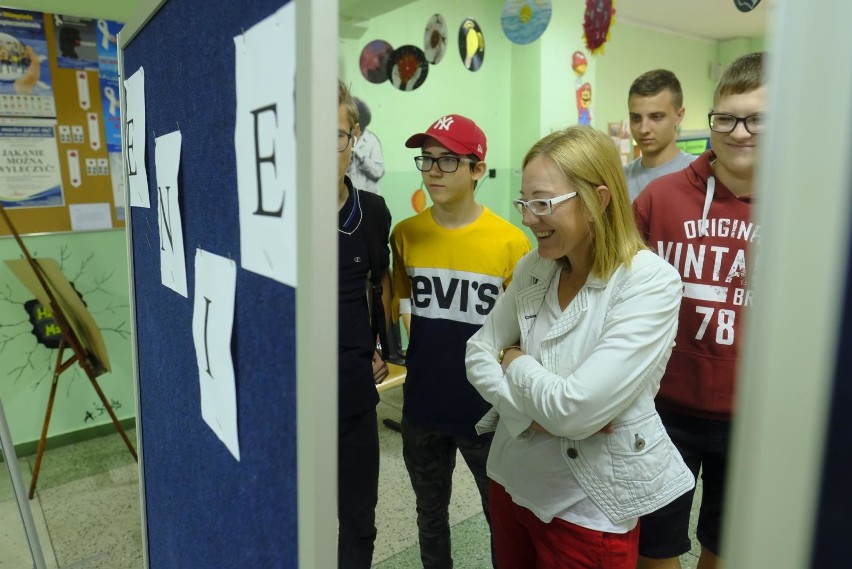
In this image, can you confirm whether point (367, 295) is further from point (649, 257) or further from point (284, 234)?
point (284, 234)

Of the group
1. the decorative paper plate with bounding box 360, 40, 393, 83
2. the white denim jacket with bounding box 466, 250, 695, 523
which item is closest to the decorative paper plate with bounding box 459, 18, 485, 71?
the decorative paper plate with bounding box 360, 40, 393, 83

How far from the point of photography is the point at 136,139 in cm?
88

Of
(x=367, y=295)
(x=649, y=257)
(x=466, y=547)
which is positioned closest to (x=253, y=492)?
(x=649, y=257)

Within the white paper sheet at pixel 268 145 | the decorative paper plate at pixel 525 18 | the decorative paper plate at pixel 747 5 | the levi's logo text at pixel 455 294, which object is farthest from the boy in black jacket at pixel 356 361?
the decorative paper plate at pixel 525 18

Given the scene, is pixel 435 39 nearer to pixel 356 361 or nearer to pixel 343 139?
pixel 343 139

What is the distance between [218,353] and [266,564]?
8.1 inches

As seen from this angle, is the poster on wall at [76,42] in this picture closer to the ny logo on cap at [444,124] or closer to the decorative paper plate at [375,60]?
the decorative paper plate at [375,60]

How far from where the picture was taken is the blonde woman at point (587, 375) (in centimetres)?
92

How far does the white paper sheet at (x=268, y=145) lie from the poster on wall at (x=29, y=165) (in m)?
2.67

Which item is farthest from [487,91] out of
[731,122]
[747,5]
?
[731,122]

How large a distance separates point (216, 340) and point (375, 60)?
318 cm

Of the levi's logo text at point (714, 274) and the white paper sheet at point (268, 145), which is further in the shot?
the levi's logo text at point (714, 274)

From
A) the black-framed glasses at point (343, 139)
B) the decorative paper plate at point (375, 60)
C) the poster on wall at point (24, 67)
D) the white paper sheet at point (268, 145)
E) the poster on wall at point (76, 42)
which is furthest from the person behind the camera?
the decorative paper plate at point (375, 60)

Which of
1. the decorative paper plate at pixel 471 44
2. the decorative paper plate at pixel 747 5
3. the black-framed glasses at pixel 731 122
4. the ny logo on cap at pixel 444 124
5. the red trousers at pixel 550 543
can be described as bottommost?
Result: the red trousers at pixel 550 543
